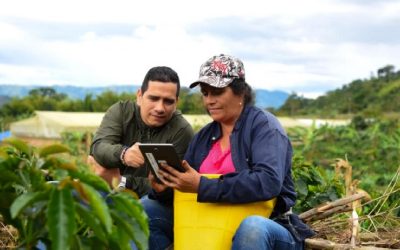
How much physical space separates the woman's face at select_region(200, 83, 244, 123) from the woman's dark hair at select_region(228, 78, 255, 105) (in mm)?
20

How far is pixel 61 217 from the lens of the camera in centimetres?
181

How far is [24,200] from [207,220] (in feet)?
4.71

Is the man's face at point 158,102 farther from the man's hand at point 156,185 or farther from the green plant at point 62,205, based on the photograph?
the green plant at point 62,205

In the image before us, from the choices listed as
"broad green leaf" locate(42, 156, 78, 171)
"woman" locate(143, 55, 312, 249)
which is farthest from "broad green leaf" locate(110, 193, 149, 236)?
"woman" locate(143, 55, 312, 249)

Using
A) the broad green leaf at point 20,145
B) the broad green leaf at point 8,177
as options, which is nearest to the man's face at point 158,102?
the broad green leaf at point 20,145

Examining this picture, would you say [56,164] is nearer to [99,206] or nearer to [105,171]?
[99,206]

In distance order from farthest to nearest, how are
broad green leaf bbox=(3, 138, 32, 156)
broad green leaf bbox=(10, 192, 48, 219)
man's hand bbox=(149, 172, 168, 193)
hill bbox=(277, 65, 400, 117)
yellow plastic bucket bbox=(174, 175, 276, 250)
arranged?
hill bbox=(277, 65, 400, 117) → man's hand bbox=(149, 172, 168, 193) → yellow plastic bucket bbox=(174, 175, 276, 250) → broad green leaf bbox=(3, 138, 32, 156) → broad green leaf bbox=(10, 192, 48, 219)

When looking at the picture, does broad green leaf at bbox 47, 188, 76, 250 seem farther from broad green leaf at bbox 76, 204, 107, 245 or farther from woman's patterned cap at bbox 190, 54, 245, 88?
woman's patterned cap at bbox 190, 54, 245, 88

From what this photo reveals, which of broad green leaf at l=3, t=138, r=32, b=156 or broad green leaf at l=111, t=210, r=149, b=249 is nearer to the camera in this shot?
broad green leaf at l=111, t=210, r=149, b=249

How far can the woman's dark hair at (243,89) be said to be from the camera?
346 centimetres

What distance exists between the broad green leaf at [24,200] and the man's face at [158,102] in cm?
199

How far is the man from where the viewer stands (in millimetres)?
3861

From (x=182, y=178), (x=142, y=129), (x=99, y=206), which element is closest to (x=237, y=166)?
(x=182, y=178)

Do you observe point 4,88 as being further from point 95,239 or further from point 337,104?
point 95,239
